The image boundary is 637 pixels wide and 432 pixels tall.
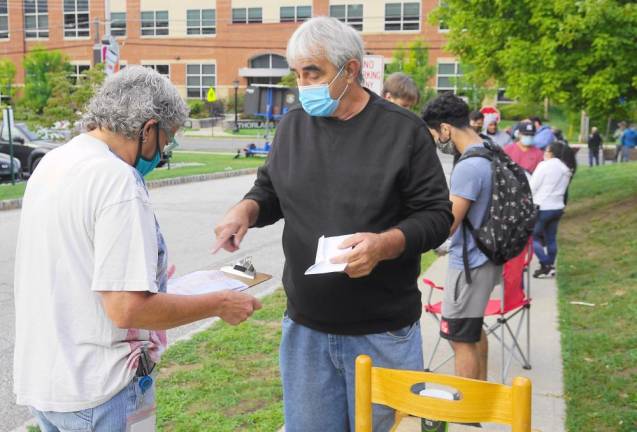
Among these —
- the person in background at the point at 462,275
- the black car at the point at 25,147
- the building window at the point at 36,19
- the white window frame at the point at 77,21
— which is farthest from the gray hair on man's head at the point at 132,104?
the building window at the point at 36,19

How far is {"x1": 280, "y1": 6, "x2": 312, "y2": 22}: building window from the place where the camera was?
57.1 m

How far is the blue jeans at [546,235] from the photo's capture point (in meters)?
9.27

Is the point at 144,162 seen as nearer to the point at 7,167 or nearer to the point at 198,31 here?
the point at 7,167

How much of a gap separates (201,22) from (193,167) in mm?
39309

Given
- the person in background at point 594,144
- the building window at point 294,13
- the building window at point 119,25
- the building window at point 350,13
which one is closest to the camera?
the person in background at point 594,144

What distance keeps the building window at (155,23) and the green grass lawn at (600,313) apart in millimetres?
50582

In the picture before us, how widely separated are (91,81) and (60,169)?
20.9 m

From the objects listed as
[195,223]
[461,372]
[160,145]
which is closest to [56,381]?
[160,145]

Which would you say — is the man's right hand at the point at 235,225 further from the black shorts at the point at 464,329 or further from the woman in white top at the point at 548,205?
the woman in white top at the point at 548,205

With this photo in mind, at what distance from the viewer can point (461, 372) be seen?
172 inches

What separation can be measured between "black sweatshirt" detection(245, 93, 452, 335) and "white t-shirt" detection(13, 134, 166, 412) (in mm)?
637

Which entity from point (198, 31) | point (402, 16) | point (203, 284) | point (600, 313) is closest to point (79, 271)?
point (203, 284)

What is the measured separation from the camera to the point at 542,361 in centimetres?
600

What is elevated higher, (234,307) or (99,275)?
(99,275)
